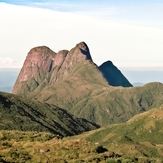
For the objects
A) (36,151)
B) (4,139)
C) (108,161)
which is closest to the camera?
(108,161)

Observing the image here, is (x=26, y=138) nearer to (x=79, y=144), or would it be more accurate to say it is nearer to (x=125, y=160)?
(x=79, y=144)

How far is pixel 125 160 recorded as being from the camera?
185 feet

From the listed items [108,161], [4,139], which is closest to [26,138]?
[4,139]

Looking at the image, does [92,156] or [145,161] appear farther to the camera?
[145,161]

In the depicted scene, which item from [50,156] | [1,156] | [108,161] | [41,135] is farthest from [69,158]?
[41,135]

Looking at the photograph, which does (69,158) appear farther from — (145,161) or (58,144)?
(145,161)

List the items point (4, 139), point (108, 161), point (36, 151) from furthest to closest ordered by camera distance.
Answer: point (4, 139) < point (36, 151) < point (108, 161)

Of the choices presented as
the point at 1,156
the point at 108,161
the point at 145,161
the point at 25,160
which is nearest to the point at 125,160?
the point at 108,161

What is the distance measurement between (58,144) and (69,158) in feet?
21.2

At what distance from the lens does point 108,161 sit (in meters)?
55.2

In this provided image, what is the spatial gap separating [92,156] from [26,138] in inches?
662

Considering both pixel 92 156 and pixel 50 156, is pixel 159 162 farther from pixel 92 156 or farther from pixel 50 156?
pixel 50 156

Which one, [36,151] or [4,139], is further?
[4,139]

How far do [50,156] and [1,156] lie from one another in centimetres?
756
